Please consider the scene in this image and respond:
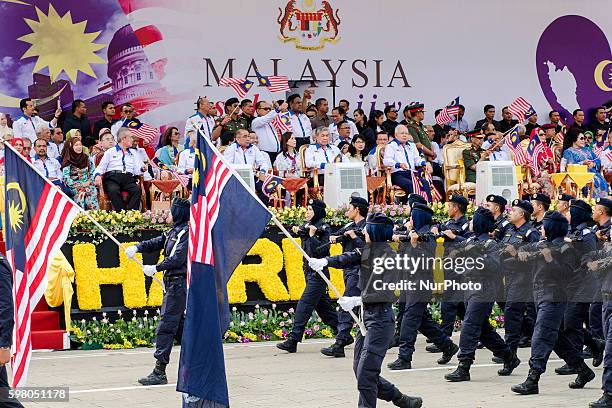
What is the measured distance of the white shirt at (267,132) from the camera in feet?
68.9

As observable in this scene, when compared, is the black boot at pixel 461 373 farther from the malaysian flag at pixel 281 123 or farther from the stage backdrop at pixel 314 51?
the stage backdrop at pixel 314 51

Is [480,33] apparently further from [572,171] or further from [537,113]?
[572,171]

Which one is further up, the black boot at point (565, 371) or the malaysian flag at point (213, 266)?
the malaysian flag at point (213, 266)

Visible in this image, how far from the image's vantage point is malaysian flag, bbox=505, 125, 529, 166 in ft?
72.3

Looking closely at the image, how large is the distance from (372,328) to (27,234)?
3.06 meters

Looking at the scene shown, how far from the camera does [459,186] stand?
2142 centimetres

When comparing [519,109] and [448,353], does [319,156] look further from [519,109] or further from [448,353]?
[448,353]

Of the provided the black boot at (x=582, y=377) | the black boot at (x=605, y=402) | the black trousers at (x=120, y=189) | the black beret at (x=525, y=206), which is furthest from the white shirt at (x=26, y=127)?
the black boot at (x=605, y=402)

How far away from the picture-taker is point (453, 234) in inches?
569

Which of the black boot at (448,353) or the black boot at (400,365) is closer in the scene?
the black boot at (400,365)

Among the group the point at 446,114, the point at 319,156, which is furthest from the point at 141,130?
the point at 446,114

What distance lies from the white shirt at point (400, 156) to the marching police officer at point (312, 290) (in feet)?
16.9

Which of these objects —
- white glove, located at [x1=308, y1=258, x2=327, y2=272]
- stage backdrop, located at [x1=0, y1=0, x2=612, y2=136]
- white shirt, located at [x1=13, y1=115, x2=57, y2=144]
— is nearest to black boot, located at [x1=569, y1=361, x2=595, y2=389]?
white glove, located at [x1=308, y1=258, x2=327, y2=272]

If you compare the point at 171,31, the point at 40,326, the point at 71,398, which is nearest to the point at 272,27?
the point at 171,31
